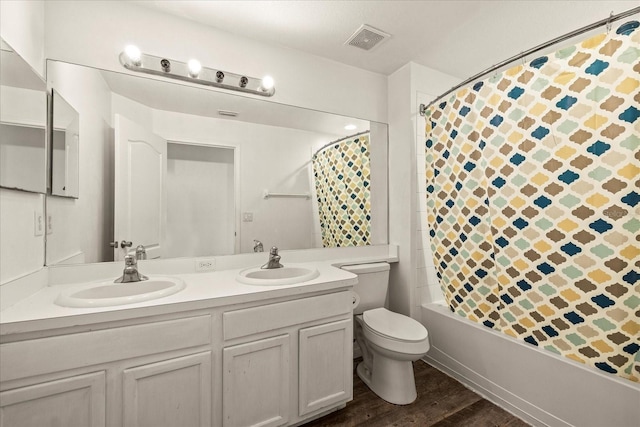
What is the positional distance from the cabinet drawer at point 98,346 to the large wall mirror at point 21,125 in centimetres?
61

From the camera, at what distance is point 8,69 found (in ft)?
3.60

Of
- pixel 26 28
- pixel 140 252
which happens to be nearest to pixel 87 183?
pixel 140 252

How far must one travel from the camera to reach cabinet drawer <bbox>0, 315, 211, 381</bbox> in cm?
95

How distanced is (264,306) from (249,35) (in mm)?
1722

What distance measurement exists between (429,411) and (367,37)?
2386 mm

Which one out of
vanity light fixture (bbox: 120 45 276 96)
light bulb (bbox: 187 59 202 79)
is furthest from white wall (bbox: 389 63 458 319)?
light bulb (bbox: 187 59 202 79)

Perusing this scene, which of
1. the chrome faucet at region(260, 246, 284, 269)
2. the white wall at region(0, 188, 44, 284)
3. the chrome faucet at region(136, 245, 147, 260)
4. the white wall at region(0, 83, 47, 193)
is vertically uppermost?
the white wall at region(0, 83, 47, 193)

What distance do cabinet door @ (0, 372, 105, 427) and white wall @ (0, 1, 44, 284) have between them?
422 millimetres

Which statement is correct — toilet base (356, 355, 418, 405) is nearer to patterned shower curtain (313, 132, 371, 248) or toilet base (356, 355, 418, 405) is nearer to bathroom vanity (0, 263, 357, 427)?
bathroom vanity (0, 263, 357, 427)

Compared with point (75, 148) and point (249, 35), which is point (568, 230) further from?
point (75, 148)

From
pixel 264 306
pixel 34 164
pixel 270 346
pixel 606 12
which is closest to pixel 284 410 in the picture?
pixel 270 346

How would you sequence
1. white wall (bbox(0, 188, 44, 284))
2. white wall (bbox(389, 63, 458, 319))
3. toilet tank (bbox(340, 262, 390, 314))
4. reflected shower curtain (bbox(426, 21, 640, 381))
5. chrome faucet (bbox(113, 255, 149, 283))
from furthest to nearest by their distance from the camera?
1. white wall (bbox(389, 63, 458, 319))
2. toilet tank (bbox(340, 262, 390, 314))
3. chrome faucet (bbox(113, 255, 149, 283))
4. reflected shower curtain (bbox(426, 21, 640, 381))
5. white wall (bbox(0, 188, 44, 284))

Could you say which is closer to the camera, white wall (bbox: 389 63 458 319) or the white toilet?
the white toilet

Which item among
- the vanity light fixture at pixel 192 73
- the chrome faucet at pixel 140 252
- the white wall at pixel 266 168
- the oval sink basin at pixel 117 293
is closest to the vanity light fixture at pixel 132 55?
the vanity light fixture at pixel 192 73
